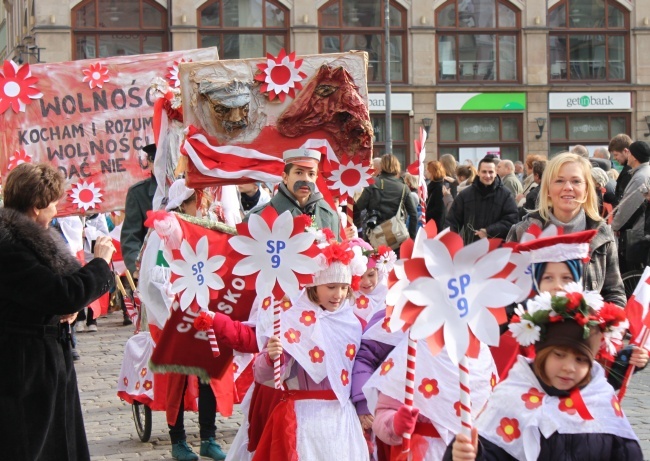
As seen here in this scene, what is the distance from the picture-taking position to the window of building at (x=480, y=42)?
120ft

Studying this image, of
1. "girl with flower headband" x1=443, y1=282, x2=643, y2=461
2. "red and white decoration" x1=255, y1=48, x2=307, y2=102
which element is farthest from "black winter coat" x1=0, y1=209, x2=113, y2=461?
"red and white decoration" x1=255, y1=48, x2=307, y2=102

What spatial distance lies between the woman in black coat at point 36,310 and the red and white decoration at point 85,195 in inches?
154

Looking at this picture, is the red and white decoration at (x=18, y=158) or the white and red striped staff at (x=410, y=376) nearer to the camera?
the white and red striped staff at (x=410, y=376)

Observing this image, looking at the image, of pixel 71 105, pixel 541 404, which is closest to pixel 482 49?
pixel 71 105

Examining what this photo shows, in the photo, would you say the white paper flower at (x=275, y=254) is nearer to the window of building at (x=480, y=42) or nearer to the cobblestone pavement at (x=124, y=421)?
the cobblestone pavement at (x=124, y=421)

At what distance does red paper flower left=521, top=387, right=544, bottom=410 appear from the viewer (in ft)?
12.6

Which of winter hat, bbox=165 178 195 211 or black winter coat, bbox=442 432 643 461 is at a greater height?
winter hat, bbox=165 178 195 211

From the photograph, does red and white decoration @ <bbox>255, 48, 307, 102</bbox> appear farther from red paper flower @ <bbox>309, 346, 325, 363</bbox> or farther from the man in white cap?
red paper flower @ <bbox>309, 346, 325, 363</bbox>

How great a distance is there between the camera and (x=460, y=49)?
36.7 meters

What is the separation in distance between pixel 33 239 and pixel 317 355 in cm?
143

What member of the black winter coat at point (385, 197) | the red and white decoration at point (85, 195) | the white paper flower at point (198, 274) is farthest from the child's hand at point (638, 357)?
the black winter coat at point (385, 197)

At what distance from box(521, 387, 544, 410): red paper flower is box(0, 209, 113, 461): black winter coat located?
223 cm

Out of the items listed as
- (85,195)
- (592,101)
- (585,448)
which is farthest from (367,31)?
(585,448)

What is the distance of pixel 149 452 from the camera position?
7531 millimetres
